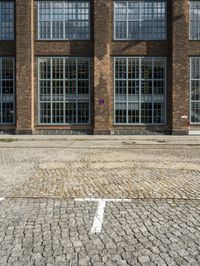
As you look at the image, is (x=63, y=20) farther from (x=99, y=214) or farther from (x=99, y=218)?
(x=99, y=218)

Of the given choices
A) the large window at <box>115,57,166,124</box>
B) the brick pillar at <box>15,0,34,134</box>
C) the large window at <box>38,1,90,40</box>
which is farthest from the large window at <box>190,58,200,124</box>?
the brick pillar at <box>15,0,34,134</box>

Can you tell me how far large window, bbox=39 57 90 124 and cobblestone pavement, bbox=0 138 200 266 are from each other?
2045cm

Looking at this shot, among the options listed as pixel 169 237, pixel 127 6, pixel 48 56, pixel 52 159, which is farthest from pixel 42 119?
pixel 169 237

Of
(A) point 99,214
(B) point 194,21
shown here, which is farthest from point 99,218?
(B) point 194,21

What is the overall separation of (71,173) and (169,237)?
5.72 meters

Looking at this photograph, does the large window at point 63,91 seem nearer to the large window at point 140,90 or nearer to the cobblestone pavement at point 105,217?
the large window at point 140,90

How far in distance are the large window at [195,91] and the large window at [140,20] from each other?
3259 millimetres

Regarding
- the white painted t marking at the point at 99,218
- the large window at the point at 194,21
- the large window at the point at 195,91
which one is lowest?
the white painted t marking at the point at 99,218

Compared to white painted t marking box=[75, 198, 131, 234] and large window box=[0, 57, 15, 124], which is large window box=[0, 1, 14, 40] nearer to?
large window box=[0, 57, 15, 124]

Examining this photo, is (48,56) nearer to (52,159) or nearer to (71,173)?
(52,159)

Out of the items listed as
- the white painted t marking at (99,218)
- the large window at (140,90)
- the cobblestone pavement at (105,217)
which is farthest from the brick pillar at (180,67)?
the white painted t marking at (99,218)

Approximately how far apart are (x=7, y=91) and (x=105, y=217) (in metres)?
27.2

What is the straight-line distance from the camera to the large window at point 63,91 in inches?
1241

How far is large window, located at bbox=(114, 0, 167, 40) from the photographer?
103ft
